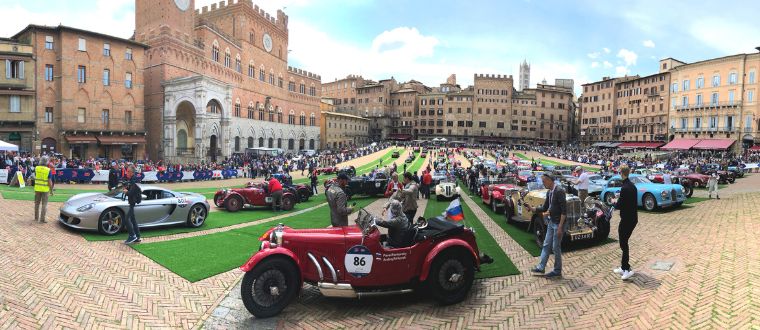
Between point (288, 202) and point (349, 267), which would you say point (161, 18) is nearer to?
point (288, 202)

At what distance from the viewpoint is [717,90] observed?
2411 inches

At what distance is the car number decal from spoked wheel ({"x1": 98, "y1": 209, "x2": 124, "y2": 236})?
7.44 meters

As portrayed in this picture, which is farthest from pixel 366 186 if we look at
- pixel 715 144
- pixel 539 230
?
pixel 715 144

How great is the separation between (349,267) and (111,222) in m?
7.53

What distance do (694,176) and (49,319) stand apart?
98.0 ft

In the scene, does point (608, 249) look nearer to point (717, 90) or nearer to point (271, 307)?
point (271, 307)

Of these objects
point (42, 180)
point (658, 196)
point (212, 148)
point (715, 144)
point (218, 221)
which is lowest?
point (218, 221)

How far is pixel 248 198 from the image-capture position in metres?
16.0

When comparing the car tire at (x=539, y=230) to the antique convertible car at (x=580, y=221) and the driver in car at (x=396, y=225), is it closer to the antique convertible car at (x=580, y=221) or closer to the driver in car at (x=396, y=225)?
the antique convertible car at (x=580, y=221)

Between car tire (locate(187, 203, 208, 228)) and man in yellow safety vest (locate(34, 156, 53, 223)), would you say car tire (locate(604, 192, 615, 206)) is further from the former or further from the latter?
man in yellow safety vest (locate(34, 156, 53, 223))

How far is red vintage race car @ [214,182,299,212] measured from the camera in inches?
618

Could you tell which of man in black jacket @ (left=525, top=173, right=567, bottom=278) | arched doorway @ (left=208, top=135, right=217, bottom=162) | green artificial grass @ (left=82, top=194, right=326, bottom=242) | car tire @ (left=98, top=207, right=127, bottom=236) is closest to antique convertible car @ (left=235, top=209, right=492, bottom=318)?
man in black jacket @ (left=525, top=173, right=567, bottom=278)

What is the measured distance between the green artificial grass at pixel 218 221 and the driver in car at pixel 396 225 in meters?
7.44

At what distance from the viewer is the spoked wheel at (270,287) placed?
5.79 metres
